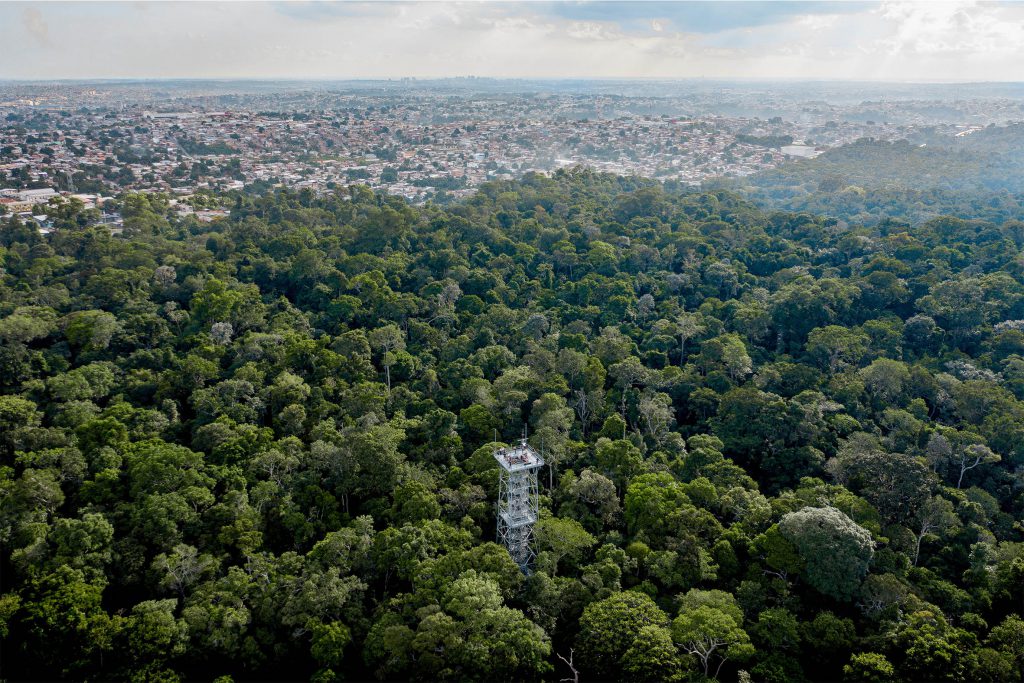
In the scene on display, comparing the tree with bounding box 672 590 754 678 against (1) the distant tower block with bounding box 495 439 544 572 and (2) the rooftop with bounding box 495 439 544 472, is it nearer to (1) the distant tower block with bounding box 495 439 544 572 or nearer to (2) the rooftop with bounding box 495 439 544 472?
(1) the distant tower block with bounding box 495 439 544 572

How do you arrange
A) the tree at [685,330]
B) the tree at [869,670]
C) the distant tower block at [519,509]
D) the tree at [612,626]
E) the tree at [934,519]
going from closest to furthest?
the tree at [869,670] < the tree at [612,626] < the distant tower block at [519,509] < the tree at [934,519] < the tree at [685,330]

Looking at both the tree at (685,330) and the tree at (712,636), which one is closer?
the tree at (712,636)

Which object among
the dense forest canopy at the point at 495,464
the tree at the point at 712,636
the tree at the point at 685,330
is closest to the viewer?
the tree at the point at 712,636

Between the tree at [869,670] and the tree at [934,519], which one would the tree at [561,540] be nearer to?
the tree at [869,670]

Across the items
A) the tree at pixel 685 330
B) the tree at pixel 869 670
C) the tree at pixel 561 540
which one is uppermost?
the tree at pixel 685 330

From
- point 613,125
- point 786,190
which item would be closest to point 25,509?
point 786,190

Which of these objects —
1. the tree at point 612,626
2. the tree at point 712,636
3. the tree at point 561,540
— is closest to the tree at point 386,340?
the tree at point 561,540

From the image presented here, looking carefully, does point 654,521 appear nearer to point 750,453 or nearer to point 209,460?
point 750,453

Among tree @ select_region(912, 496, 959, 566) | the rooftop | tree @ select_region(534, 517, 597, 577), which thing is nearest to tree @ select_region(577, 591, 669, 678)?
tree @ select_region(534, 517, 597, 577)
